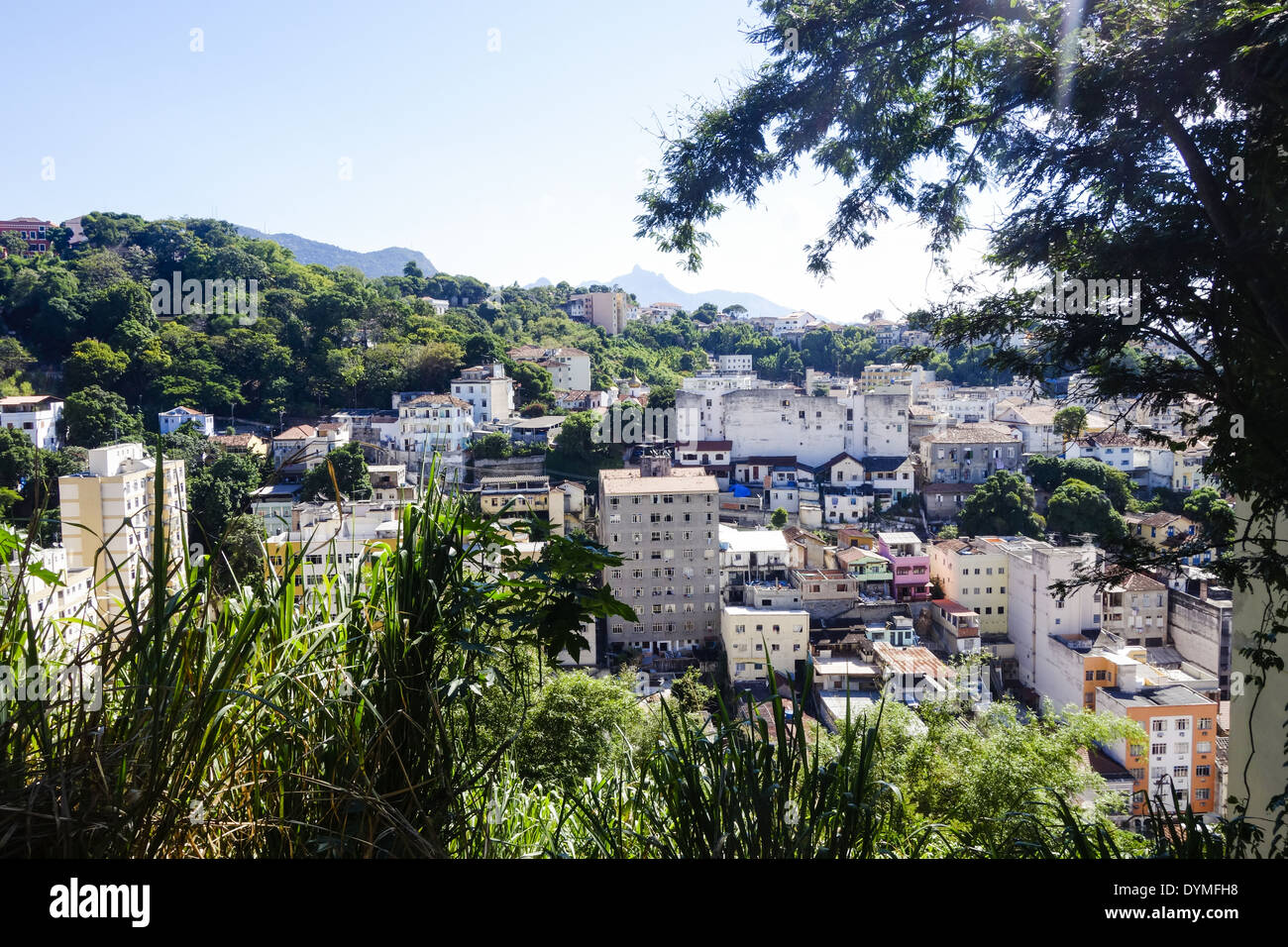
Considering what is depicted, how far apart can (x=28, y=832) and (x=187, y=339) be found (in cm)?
2526

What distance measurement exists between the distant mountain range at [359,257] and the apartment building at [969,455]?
4877 cm

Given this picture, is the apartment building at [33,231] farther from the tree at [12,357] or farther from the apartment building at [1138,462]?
the apartment building at [1138,462]

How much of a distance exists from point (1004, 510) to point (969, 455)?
414 centimetres

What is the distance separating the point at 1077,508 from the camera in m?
16.6

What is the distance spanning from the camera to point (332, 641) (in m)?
1.14

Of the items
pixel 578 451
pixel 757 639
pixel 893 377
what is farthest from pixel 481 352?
pixel 757 639

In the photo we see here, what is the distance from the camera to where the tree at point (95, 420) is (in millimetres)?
14106

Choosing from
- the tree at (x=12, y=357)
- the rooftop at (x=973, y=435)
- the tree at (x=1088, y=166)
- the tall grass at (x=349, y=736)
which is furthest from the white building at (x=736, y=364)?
the tall grass at (x=349, y=736)

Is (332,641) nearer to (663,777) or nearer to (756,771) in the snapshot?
(663,777)

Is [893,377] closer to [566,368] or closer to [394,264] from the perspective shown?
[566,368]
